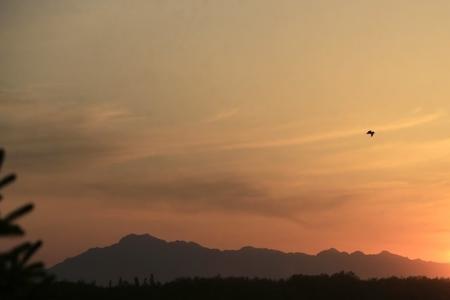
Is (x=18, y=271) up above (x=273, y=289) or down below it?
below

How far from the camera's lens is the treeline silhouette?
39.4 metres

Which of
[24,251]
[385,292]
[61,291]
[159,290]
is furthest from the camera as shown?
[385,292]

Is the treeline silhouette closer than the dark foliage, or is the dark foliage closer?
the dark foliage

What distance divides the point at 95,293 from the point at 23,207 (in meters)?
29.7

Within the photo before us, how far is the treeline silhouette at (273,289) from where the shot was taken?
1553 inches

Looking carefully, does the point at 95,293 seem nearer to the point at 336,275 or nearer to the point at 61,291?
the point at 61,291

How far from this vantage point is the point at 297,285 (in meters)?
42.9

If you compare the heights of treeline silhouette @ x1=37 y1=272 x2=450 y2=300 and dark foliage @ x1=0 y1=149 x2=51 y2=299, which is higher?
treeline silhouette @ x1=37 y1=272 x2=450 y2=300

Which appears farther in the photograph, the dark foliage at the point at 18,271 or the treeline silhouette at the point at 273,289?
the treeline silhouette at the point at 273,289

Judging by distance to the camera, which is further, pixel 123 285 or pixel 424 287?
pixel 424 287

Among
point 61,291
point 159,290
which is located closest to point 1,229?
point 61,291

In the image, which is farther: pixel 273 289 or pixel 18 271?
pixel 273 289

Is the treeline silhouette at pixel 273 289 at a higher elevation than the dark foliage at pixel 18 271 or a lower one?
higher

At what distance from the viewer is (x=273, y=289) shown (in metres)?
41.8
